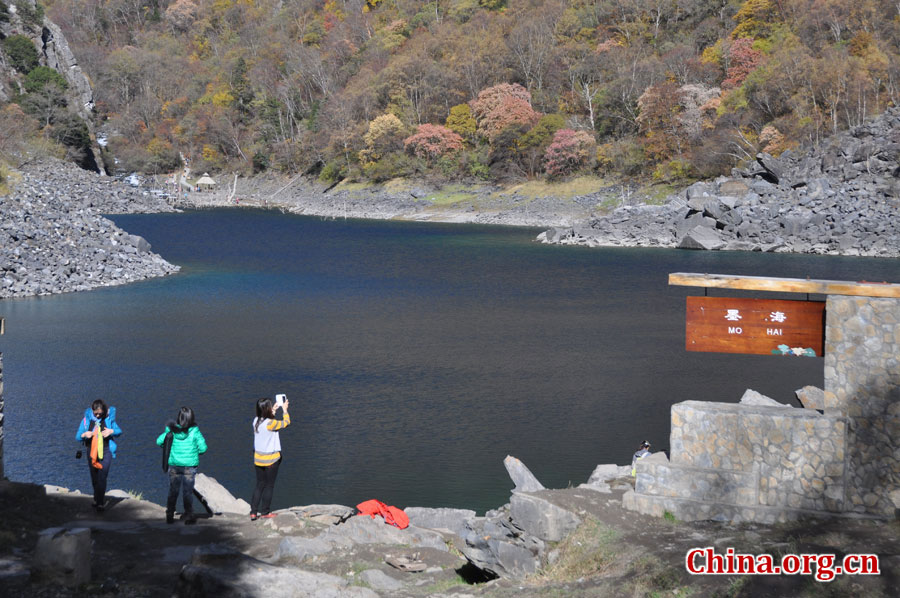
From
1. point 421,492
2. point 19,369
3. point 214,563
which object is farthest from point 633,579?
point 19,369

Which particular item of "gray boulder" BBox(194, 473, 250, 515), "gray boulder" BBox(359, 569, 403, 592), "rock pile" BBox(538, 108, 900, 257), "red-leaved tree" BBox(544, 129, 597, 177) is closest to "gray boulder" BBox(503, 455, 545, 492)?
"gray boulder" BBox(194, 473, 250, 515)

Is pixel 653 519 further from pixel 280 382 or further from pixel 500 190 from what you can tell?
pixel 500 190

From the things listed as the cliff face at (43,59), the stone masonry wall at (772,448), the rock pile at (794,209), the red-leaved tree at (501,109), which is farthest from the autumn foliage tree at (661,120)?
the stone masonry wall at (772,448)

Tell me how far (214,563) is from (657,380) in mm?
16782

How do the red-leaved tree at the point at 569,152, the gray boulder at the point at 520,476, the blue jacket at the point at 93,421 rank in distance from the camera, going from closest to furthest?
1. the blue jacket at the point at 93,421
2. the gray boulder at the point at 520,476
3. the red-leaved tree at the point at 569,152

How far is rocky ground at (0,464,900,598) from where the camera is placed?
783cm

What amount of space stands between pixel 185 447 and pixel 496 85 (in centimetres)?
8468

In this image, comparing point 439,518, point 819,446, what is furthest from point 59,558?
Result: point 819,446

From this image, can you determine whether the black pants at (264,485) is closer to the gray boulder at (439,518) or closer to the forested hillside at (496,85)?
the gray boulder at (439,518)

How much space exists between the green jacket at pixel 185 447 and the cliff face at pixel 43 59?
94524 millimetres

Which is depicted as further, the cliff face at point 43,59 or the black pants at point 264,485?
the cliff face at point 43,59

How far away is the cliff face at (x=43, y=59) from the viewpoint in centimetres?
9706

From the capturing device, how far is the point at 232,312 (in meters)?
34.1

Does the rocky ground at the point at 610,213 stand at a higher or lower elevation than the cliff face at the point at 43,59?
lower
